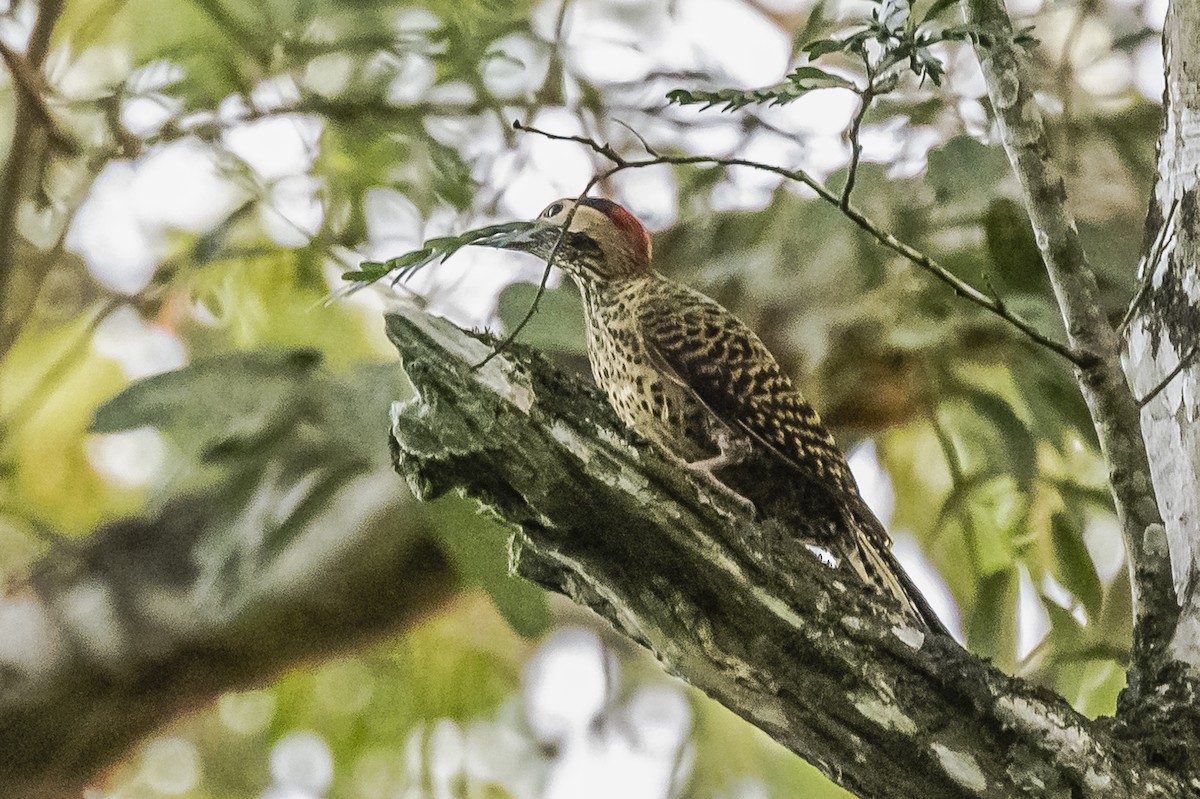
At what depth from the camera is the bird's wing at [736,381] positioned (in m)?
0.81

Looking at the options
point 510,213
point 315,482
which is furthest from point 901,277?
point 315,482

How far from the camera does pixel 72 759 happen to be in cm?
137

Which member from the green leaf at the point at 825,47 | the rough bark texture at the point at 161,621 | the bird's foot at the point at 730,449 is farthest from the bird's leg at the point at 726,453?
the rough bark texture at the point at 161,621

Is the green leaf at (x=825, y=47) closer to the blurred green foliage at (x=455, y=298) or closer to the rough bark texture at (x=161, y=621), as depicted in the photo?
the blurred green foliage at (x=455, y=298)

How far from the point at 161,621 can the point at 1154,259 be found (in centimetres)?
103

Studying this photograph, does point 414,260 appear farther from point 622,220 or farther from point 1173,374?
point 1173,374

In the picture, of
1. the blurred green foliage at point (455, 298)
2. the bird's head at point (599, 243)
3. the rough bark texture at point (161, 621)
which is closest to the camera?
the bird's head at point (599, 243)

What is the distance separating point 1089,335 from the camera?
0.70 metres

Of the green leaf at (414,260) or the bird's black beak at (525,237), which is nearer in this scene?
the green leaf at (414,260)

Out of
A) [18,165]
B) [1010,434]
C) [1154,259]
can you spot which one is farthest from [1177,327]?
[18,165]

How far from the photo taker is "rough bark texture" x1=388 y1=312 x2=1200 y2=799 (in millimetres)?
636

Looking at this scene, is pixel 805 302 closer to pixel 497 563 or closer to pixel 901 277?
pixel 901 277

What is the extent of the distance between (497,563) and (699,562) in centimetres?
28

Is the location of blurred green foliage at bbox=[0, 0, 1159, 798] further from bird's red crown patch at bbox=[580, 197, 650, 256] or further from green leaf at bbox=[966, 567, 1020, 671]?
bird's red crown patch at bbox=[580, 197, 650, 256]
